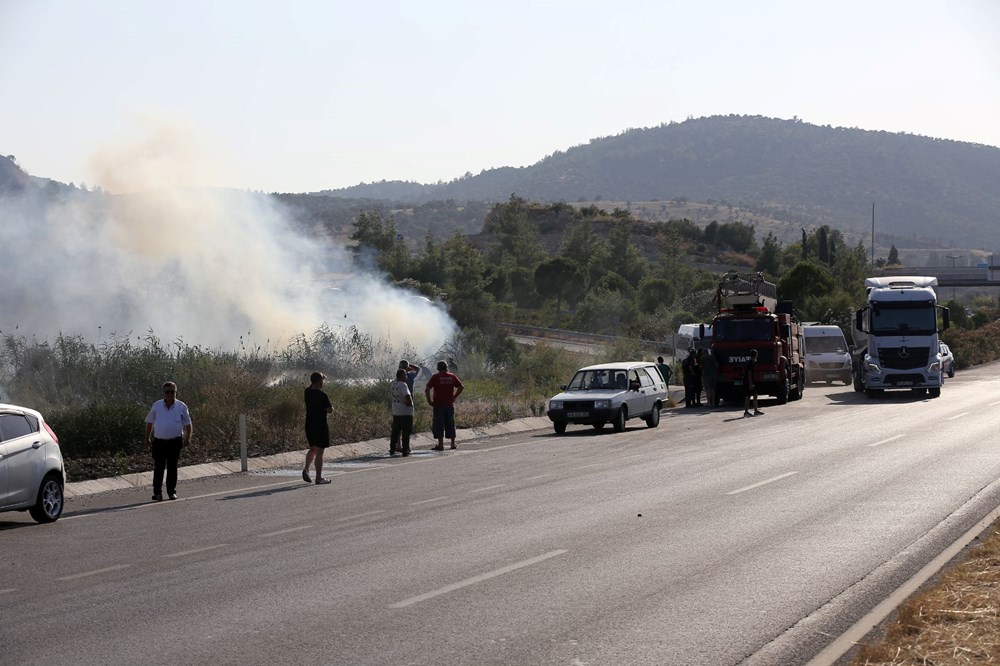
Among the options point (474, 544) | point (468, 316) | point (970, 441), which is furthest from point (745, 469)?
point (468, 316)

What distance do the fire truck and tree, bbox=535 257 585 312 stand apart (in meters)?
52.3

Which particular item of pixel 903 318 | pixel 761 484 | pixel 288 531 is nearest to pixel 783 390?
pixel 903 318

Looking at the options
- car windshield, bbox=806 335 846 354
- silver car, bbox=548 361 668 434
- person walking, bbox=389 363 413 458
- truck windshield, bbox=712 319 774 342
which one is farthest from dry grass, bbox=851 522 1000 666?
car windshield, bbox=806 335 846 354

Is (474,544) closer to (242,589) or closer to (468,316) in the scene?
(242,589)

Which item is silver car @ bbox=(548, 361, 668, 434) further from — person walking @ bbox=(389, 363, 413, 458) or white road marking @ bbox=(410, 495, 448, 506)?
white road marking @ bbox=(410, 495, 448, 506)

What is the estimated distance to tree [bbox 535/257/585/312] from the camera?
9238 cm

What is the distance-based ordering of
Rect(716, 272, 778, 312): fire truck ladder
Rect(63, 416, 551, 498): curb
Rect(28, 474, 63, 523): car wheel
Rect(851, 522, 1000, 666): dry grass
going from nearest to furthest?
Rect(851, 522, 1000, 666): dry grass
Rect(28, 474, 63, 523): car wheel
Rect(63, 416, 551, 498): curb
Rect(716, 272, 778, 312): fire truck ladder

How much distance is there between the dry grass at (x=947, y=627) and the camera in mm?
7016

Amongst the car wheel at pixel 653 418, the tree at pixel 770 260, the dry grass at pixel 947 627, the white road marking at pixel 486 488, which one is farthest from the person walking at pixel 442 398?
the tree at pixel 770 260

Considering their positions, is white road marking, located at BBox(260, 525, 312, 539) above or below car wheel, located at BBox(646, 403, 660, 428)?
above

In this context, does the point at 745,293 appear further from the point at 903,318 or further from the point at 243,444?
the point at 243,444

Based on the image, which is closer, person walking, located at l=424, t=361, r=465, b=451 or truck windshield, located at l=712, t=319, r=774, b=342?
person walking, located at l=424, t=361, r=465, b=451

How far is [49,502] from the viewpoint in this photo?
1555cm

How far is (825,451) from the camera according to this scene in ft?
72.0
